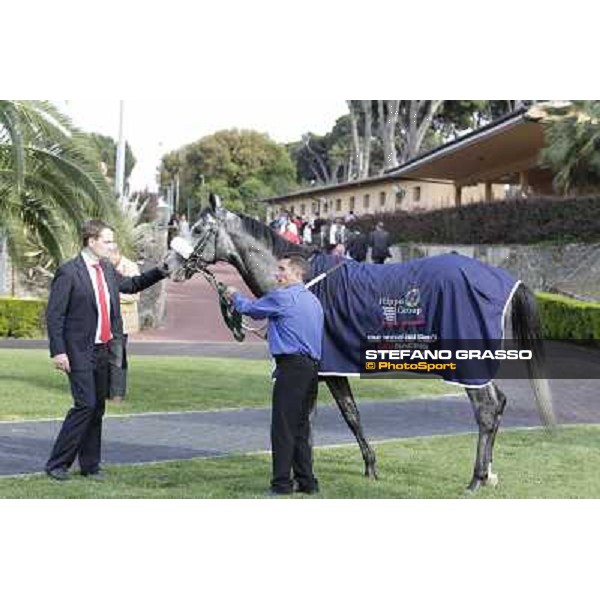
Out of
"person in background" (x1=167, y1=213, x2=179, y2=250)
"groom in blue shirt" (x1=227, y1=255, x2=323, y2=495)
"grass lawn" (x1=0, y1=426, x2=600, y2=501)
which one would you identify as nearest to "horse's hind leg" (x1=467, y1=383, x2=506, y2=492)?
"grass lawn" (x1=0, y1=426, x2=600, y2=501)

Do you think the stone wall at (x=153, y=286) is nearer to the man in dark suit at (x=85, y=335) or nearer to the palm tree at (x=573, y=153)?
the palm tree at (x=573, y=153)

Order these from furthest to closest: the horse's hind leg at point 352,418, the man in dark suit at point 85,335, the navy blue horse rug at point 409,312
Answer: the horse's hind leg at point 352,418, the navy blue horse rug at point 409,312, the man in dark suit at point 85,335

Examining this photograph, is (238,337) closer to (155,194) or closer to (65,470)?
(65,470)

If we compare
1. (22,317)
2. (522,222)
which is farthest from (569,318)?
(22,317)

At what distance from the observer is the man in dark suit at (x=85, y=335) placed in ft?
20.2

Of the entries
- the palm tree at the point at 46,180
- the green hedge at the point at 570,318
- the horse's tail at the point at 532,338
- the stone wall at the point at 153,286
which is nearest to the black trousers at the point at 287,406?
the horse's tail at the point at 532,338

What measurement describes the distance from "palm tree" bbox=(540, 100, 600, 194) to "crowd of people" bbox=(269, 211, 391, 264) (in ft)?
11.7

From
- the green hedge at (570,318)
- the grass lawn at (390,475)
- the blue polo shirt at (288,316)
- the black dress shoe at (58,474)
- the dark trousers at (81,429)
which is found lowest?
the grass lawn at (390,475)

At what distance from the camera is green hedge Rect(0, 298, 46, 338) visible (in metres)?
17.2

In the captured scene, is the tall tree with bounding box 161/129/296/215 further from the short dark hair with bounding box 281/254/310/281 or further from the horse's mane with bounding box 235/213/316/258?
the short dark hair with bounding box 281/254/310/281

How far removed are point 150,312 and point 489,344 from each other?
1335 cm

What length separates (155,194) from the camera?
73.4ft

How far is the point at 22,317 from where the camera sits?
17.3 meters

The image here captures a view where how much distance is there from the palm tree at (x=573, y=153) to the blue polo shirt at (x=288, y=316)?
385 inches
